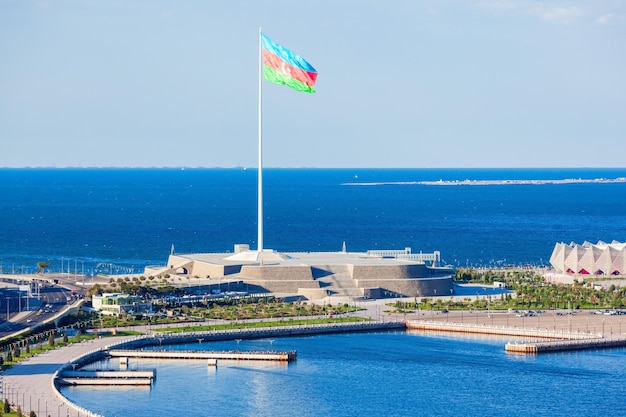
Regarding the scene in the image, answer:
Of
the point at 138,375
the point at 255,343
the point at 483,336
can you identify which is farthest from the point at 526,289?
the point at 138,375

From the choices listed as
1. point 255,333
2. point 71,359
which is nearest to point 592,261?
point 255,333

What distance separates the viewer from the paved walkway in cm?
7050

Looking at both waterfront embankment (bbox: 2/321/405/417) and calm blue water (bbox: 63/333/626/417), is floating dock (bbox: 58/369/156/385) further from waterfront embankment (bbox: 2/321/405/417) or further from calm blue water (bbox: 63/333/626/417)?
calm blue water (bbox: 63/333/626/417)

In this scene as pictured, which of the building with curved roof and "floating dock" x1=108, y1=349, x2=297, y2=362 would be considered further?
the building with curved roof

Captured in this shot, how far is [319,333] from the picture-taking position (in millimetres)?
99375

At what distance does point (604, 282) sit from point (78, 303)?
→ 4967cm

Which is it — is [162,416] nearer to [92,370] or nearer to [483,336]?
[92,370]

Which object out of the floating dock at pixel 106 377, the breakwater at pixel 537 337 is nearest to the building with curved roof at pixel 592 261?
the breakwater at pixel 537 337

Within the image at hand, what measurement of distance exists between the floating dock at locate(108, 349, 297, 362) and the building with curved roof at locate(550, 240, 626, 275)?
53544 mm

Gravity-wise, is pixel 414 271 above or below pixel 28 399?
above
